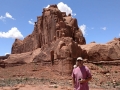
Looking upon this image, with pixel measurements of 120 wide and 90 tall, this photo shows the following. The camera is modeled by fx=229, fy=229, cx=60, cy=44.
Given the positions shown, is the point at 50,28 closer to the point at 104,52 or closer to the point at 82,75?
the point at 104,52

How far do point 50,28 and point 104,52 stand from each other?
50.2 ft

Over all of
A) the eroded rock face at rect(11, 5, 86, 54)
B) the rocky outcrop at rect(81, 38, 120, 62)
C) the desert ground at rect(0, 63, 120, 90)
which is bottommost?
the desert ground at rect(0, 63, 120, 90)

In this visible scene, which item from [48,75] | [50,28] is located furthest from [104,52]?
[48,75]

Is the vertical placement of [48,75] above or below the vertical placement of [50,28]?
below

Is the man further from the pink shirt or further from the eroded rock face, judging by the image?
the eroded rock face


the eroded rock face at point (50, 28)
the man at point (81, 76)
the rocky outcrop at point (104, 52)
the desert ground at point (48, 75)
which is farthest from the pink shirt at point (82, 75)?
the eroded rock face at point (50, 28)

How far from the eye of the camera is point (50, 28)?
54219 millimetres

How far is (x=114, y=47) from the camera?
45.5m

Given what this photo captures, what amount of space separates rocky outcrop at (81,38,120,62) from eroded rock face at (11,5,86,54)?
23.8 feet

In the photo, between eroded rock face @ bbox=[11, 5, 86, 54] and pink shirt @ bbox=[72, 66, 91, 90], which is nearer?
pink shirt @ bbox=[72, 66, 91, 90]

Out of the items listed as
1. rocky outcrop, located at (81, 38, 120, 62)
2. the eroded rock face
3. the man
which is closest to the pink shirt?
the man

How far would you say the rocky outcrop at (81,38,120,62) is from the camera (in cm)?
4441

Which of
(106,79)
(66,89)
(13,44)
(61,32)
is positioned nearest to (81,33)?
(61,32)

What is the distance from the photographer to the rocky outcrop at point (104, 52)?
44406mm
